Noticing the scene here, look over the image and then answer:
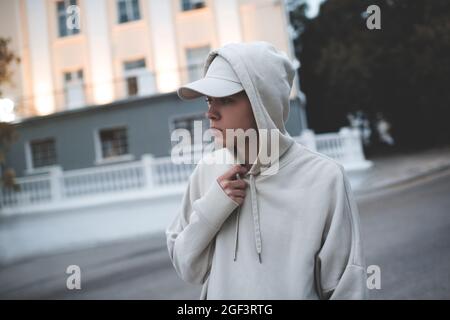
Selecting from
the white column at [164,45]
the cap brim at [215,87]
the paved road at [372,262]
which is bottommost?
the paved road at [372,262]

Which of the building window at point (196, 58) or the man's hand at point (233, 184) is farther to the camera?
the building window at point (196, 58)

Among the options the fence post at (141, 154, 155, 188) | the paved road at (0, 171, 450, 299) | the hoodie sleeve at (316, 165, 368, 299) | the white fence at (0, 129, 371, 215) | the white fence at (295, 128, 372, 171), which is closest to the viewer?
the hoodie sleeve at (316, 165, 368, 299)

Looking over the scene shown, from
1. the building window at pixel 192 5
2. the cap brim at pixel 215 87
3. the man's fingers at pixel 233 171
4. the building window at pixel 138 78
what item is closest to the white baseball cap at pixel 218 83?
the cap brim at pixel 215 87

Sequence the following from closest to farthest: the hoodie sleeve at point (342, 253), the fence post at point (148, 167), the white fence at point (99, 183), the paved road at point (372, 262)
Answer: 1. the hoodie sleeve at point (342, 253)
2. the paved road at point (372, 262)
3. the white fence at point (99, 183)
4. the fence post at point (148, 167)

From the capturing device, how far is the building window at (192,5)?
7.00ft

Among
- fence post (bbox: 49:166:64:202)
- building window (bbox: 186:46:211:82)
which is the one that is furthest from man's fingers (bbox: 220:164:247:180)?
fence post (bbox: 49:166:64:202)

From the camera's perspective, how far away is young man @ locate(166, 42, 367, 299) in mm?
516

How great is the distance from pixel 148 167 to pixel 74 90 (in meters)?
0.59

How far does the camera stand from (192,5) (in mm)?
2148

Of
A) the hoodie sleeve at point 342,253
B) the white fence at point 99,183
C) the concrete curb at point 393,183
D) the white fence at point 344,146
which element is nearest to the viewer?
the hoodie sleeve at point 342,253

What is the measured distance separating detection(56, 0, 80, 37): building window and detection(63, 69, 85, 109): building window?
25 centimetres

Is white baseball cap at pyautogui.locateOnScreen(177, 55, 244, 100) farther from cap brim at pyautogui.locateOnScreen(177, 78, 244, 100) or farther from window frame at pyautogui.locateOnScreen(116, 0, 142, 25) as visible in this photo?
window frame at pyautogui.locateOnScreen(116, 0, 142, 25)

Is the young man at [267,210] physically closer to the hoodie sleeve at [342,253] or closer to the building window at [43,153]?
the hoodie sleeve at [342,253]

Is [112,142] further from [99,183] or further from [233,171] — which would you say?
[233,171]
